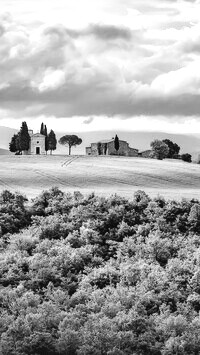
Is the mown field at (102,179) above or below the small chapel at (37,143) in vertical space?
below

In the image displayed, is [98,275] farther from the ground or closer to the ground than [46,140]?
closer to the ground

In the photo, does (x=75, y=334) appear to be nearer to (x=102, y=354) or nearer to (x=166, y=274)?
(x=102, y=354)

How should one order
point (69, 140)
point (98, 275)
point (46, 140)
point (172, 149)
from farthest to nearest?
1. point (172, 149)
2. point (69, 140)
3. point (46, 140)
4. point (98, 275)

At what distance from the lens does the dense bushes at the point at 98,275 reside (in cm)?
2319

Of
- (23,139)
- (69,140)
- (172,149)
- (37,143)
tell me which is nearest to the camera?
(23,139)

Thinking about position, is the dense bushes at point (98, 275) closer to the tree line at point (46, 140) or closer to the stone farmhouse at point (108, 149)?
the tree line at point (46, 140)

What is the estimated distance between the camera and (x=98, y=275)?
28266mm

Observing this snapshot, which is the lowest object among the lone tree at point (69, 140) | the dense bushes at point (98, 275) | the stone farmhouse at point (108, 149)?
the dense bushes at point (98, 275)

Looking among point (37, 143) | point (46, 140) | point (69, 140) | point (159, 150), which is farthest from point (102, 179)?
point (69, 140)

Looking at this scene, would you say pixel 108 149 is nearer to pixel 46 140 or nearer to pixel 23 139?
pixel 46 140

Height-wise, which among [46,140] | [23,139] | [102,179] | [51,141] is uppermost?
[23,139]

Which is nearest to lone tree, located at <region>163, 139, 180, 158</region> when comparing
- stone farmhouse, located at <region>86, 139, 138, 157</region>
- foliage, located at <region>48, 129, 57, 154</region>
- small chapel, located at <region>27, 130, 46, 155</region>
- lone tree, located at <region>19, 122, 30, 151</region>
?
stone farmhouse, located at <region>86, 139, 138, 157</region>

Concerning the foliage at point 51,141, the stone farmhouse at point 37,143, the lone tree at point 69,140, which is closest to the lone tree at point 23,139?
the stone farmhouse at point 37,143

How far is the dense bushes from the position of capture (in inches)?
913
